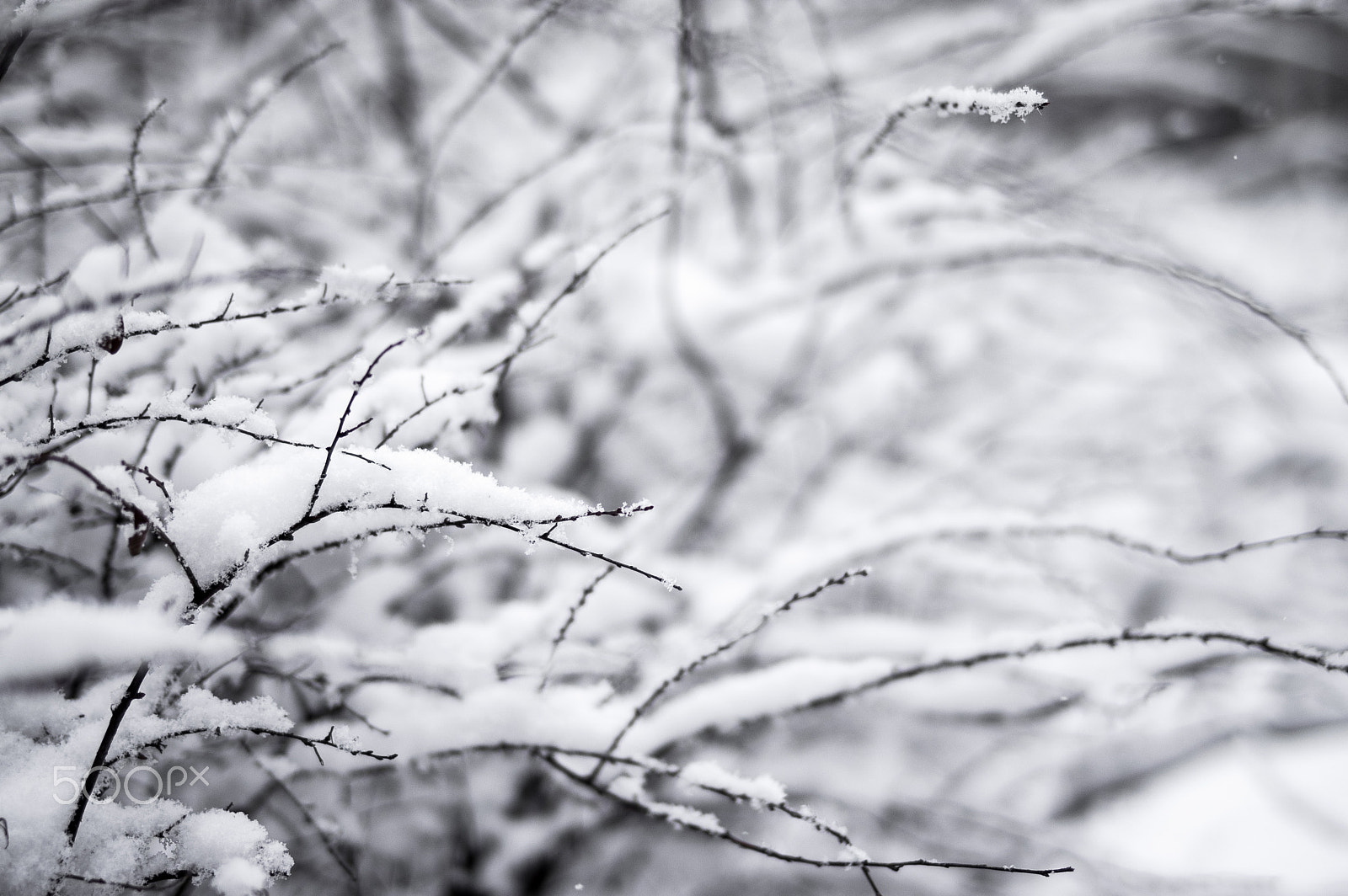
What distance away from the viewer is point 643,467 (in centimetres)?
170

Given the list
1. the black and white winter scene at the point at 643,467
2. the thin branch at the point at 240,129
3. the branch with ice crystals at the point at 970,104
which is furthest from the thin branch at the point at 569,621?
the thin branch at the point at 240,129

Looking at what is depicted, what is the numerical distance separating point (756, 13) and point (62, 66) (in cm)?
135

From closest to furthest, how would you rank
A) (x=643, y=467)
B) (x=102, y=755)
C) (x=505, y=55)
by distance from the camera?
(x=102, y=755)
(x=505, y=55)
(x=643, y=467)

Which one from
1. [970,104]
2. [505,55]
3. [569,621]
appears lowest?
[569,621]

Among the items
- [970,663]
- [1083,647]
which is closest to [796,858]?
[970,663]

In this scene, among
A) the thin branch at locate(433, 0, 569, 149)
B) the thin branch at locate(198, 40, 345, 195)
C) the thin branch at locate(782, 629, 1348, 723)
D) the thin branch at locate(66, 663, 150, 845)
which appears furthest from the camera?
the thin branch at locate(433, 0, 569, 149)

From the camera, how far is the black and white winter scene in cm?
56

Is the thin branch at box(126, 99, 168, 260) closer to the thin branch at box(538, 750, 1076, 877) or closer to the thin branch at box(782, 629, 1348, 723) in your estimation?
the thin branch at box(538, 750, 1076, 877)

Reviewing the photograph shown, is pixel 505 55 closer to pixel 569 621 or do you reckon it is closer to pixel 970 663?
pixel 569 621

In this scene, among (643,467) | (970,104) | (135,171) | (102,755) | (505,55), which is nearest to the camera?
(102,755)

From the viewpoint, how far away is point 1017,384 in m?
1.95

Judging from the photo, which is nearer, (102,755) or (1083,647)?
(102,755)

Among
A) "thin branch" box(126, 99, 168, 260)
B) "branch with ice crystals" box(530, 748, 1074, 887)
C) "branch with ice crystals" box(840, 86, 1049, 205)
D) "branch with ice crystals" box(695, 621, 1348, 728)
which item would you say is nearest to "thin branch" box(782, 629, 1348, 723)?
"branch with ice crystals" box(695, 621, 1348, 728)

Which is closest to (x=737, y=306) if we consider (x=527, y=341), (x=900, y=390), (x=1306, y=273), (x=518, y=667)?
(x=900, y=390)
